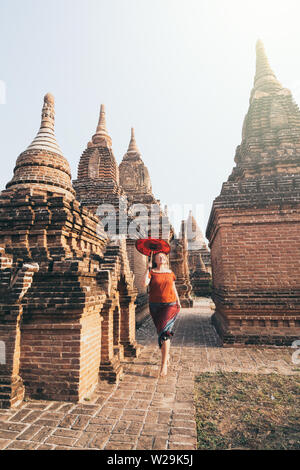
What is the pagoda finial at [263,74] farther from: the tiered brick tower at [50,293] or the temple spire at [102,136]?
the tiered brick tower at [50,293]

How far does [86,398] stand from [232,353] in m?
4.11

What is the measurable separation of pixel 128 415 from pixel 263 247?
6.00 metres

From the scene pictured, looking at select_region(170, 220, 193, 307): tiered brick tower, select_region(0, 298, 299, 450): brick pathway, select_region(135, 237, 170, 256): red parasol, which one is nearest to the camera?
select_region(0, 298, 299, 450): brick pathway

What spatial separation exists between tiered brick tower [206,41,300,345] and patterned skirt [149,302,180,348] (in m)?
3.37

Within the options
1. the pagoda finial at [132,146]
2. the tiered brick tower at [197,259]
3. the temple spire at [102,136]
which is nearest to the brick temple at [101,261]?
the temple spire at [102,136]

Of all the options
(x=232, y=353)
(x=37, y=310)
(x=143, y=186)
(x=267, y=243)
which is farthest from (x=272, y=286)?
(x=143, y=186)

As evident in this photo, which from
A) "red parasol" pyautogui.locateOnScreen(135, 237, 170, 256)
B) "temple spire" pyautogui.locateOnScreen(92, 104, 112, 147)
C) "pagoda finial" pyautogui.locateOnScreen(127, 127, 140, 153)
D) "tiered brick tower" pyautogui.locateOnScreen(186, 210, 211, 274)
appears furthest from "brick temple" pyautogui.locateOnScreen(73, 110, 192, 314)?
"tiered brick tower" pyautogui.locateOnScreen(186, 210, 211, 274)

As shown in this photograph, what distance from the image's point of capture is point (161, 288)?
4676 mm

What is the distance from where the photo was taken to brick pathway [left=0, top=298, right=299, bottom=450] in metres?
2.92

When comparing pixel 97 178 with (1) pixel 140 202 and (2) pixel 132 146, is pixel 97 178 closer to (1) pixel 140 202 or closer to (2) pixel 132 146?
(1) pixel 140 202

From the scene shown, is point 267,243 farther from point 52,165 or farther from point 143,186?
point 143,186

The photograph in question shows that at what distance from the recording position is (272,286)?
24.3 ft

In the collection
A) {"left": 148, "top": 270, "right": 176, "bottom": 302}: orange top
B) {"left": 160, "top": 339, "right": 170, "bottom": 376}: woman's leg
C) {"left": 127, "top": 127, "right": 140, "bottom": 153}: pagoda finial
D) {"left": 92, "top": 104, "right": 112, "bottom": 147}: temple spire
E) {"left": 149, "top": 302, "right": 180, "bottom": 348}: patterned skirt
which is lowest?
{"left": 160, "top": 339, "right": 170, "bottom": 376}: woman's leg

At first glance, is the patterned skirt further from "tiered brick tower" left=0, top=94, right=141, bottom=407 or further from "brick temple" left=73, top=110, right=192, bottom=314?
"brick temple" left=73, top=110, right=192, bottom=314
